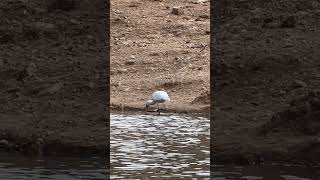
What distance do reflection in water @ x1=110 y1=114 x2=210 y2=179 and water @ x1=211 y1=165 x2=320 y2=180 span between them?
0.22 m

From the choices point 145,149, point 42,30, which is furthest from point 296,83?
point 42,30

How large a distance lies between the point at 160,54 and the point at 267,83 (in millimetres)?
7428

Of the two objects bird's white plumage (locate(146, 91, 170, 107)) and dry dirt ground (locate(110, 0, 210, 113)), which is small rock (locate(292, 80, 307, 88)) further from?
bird's white plumage (locate(146, 91, 170, 107))

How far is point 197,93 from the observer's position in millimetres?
23438

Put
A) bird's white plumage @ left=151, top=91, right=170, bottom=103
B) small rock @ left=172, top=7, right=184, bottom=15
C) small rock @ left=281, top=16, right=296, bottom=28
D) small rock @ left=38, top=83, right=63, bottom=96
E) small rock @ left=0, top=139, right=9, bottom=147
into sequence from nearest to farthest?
small rock @ left=0, top=139, right=9, bottom=147, small rock @ left=38, top=83, right=63, bottom=96, bird's white plumage @ left=151, top=91, right=170, bottom=103, small rock @ left=281, top=16, right=296, bottom=28, small rock @ left=172, top=7, right=184, bottom=15

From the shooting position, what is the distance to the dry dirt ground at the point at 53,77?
14.8m

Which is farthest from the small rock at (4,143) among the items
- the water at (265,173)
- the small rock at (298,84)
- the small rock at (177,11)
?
the small rock at (177,11)

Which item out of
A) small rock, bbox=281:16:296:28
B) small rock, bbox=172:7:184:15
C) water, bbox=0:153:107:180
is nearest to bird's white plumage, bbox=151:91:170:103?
small rock, bbox=281:16:296:28

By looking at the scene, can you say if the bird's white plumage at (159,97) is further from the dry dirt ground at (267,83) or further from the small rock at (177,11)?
the small rock at (177,11)

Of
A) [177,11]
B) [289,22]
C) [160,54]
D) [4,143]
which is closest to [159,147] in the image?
[4,143]

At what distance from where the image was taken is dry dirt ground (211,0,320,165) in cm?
1390

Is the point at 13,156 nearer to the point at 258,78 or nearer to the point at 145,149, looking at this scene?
the point at 145,149

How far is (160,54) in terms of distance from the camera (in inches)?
1094

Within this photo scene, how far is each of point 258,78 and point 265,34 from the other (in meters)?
3.77
